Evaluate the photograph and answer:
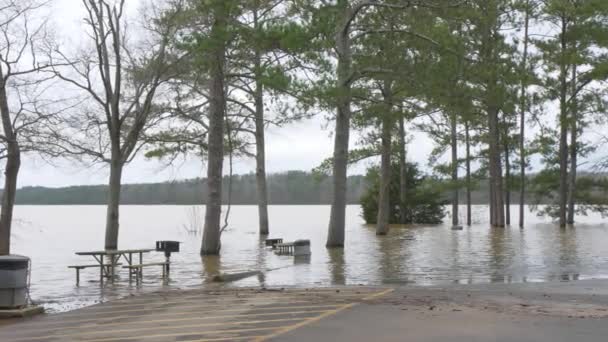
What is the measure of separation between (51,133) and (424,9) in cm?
1335

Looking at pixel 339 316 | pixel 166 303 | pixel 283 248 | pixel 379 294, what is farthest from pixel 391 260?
pixel 339 316

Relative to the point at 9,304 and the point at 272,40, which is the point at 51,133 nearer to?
the point at 272,40

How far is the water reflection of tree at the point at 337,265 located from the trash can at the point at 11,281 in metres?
6.34

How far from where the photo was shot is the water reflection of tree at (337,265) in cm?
1642

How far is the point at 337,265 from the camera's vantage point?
67.8 feet

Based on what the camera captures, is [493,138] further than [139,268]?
Yes

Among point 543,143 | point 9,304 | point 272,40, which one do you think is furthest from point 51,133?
point 543,143

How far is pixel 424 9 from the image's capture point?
2573cm

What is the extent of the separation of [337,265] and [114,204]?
12695 mm

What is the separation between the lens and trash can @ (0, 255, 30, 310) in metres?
11.3

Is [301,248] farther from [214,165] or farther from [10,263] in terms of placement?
[10,263]

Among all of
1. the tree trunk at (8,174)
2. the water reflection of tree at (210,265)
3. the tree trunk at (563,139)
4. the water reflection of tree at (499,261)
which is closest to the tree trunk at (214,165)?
the water reflection of tree at (210,265)

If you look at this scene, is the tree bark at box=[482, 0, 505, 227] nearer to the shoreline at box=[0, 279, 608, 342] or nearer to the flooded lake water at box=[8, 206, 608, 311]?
the flooded lake water at box=[8, 206, 608, 311]

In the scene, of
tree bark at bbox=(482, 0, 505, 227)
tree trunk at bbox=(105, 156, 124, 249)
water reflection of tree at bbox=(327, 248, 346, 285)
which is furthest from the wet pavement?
tree trunk at bbox=(105, 156, 124, 249)
